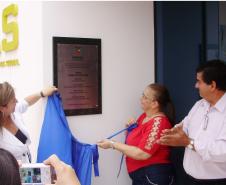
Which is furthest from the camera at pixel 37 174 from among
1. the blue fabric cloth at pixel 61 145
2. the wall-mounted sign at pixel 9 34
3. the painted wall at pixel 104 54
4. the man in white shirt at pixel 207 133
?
the wall-mounted sign at pixel 9 34

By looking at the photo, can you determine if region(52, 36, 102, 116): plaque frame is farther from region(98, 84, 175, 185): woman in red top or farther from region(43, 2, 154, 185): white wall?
region(98, 84, 175, 185): woman in red top

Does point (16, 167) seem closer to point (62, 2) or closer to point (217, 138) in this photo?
point (217, 138)

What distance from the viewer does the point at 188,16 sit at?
298 cm

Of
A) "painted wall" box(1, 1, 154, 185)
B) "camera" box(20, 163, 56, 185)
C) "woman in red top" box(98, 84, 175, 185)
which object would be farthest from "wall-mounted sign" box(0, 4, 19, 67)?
"camera" box(20, 163, 56, 185)

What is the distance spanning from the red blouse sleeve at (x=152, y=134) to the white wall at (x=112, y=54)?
431 millimetres

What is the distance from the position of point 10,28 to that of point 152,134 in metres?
1.75

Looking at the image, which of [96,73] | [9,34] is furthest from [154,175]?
[9,34]

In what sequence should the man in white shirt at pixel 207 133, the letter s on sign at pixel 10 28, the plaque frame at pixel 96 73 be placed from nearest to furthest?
the man in white shirt at pixel 207 133 < the plaque frame at pixel 96 73 < the letter s on sign at pixel 10 28

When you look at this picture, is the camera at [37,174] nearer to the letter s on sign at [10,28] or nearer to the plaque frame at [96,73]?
the plaque frame at [96,73]

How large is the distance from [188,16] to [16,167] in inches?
93.0

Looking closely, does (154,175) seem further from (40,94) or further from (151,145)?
(40,94)

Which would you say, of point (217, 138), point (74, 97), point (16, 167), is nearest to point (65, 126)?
point (74, 97)

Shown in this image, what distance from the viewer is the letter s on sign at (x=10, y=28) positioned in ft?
10.4

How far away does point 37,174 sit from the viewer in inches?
52.2
